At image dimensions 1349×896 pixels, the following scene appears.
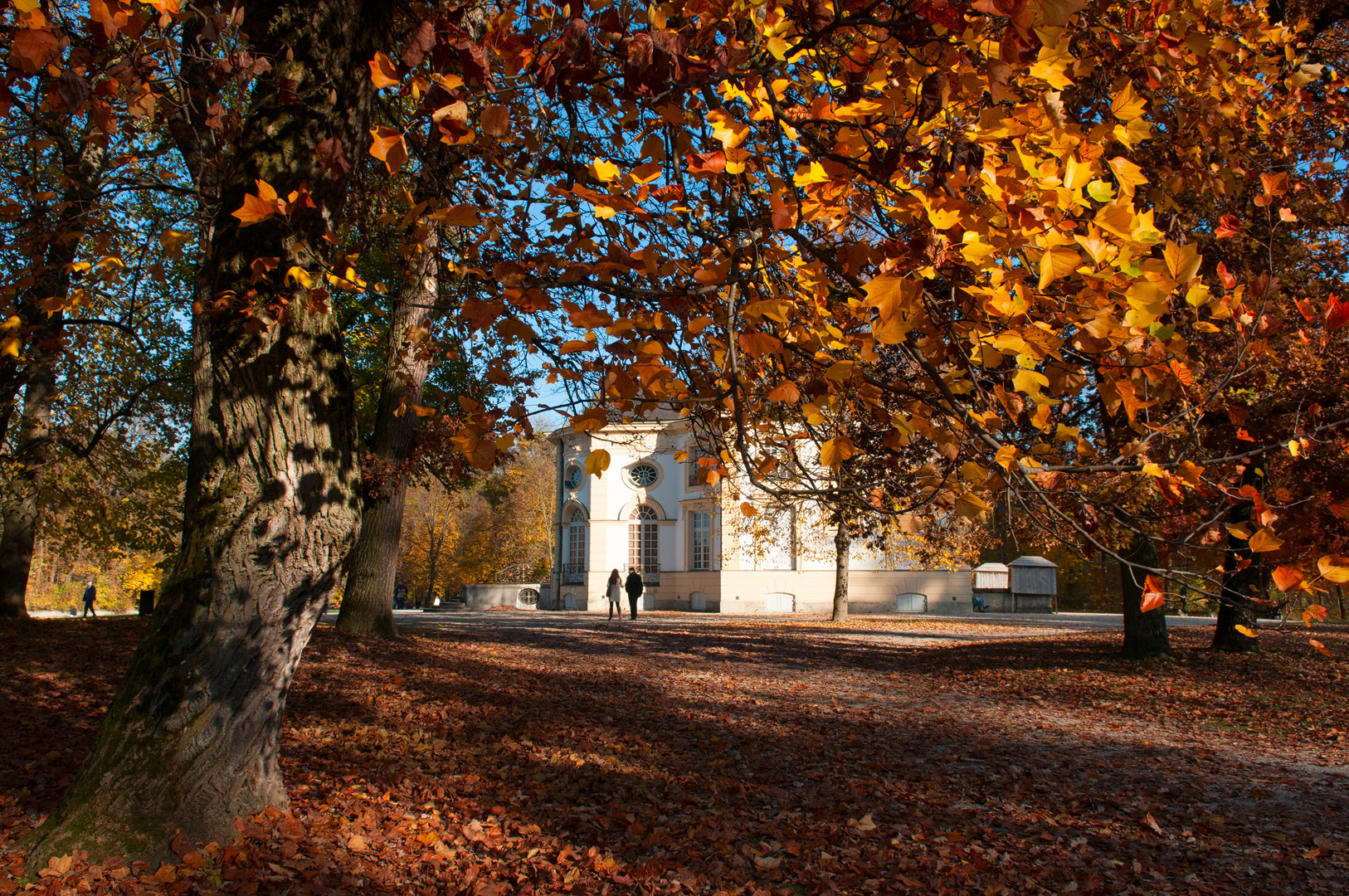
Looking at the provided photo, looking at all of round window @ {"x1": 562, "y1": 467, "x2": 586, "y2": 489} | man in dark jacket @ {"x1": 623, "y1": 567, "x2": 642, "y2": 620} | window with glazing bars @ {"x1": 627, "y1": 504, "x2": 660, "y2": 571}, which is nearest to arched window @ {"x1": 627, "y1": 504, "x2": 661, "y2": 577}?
window with glazing bars @ {"x1": 627, "y1": 504, "x2": 660, "y2": 571}

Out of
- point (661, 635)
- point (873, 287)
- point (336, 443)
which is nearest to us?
point (873, 287)

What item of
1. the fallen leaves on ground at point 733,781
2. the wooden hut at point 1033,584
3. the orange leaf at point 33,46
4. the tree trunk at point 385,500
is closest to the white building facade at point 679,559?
the wooden hut at point 1033,584

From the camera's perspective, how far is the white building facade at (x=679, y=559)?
100 ft

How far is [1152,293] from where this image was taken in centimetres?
203

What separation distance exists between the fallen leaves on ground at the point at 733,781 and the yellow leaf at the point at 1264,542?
216cm

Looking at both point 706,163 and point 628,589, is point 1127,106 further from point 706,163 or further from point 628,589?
point 628,589

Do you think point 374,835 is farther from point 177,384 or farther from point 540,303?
point 177,384

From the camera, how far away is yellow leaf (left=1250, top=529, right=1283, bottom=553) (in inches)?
88.6

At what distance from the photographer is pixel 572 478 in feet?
121

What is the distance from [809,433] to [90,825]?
11.3 ft

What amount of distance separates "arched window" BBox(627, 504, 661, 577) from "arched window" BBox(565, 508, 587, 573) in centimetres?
225

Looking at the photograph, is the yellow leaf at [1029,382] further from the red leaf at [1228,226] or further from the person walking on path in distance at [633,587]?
the person walking on path in distance at [633,587]

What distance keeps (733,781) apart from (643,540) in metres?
29.6

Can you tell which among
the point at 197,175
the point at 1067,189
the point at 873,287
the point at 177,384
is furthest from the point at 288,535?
the point at 177,384
